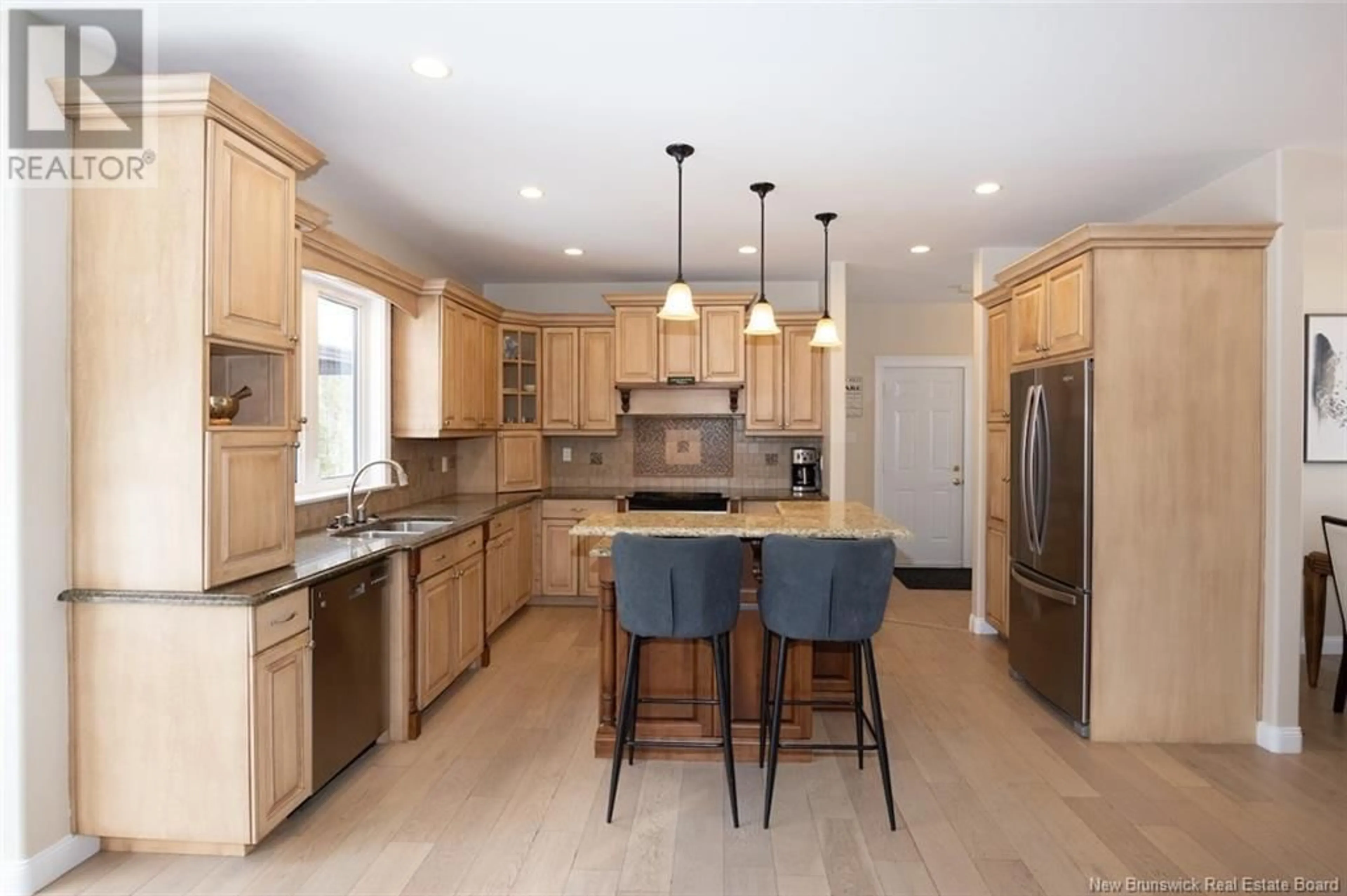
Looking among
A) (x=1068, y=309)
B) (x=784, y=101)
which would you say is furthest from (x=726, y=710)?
(x=1068, y=309)

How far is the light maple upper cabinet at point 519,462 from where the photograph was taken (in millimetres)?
5559

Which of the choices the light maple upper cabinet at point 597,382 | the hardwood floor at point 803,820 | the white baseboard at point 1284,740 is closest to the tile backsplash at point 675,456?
the light maple upper cabinet at point 597,382

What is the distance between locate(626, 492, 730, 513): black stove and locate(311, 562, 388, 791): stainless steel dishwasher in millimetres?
2551

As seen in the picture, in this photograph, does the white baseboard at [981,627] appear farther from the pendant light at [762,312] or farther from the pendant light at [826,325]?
the pendant light at [762,312]

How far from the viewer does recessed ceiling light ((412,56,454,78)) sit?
2.41 metres

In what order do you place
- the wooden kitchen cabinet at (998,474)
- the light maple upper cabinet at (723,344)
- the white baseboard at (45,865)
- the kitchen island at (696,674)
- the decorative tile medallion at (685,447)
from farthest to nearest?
the decorative tile medallion at (685,447), the light maple upper cabinet at (723,344), the wooden kitchen cabinet at (998,474), the kitchen island at (696,674), the white baseboard at (45,865)

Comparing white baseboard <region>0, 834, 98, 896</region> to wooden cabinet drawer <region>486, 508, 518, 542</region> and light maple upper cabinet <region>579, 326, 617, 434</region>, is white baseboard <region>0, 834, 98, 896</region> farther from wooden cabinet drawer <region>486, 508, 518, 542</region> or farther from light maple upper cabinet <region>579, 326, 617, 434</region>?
light maple upper cabinet <region>579, 326, 617, 434</region>

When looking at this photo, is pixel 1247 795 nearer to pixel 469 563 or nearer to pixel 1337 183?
pixel 1337 183

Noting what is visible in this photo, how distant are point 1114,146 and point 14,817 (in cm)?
A: 470

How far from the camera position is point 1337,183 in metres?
3.46

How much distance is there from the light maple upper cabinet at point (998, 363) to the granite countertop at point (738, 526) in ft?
5.71

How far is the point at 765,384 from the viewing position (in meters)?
5.67

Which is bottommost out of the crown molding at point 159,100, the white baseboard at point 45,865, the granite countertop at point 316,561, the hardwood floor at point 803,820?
the hardwood floor at point 803,820

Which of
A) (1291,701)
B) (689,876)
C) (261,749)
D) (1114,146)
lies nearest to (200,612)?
(261,749)
